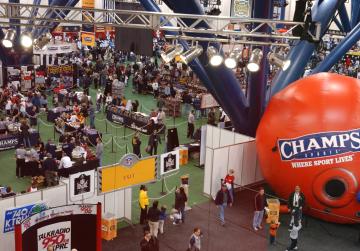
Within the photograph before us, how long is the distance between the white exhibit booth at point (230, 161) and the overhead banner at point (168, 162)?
1.15 m

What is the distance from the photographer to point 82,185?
39.5 feet

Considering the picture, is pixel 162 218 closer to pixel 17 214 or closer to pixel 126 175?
pixel 126 175

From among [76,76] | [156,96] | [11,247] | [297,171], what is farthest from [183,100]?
[11,247]

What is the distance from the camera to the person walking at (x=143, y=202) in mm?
12859

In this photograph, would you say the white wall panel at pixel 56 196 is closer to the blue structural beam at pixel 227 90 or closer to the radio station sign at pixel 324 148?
the blue structural beam at pixel 227 90

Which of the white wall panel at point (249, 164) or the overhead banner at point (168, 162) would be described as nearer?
the overhead banner at point (168, 162)

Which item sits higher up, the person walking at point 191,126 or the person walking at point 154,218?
the person walking at point 191,126

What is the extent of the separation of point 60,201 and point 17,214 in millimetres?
1180

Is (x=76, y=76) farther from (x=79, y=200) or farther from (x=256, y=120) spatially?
(x=79, y=200)

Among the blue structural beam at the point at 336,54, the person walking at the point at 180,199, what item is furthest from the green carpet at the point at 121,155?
the blue structural beam at the point at 336,54

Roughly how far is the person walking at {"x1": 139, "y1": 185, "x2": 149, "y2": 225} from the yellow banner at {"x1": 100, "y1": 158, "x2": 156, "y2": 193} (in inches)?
14.9

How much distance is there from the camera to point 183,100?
26.3 meters

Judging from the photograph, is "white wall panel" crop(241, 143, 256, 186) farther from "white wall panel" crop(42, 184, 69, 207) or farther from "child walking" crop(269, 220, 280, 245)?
"white wall panel" crop(42, 184, 69, 207)

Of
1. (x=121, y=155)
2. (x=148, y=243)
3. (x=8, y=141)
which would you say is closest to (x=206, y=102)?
(x=121, y=155)
